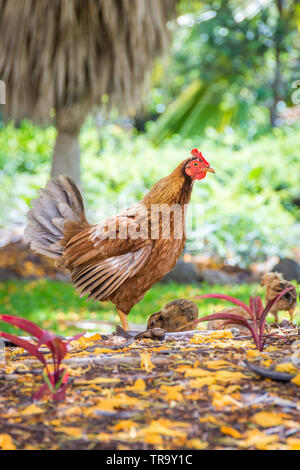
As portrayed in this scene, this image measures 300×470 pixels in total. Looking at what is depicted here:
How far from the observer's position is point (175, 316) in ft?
9.05

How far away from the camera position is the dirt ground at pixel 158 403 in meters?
1.45

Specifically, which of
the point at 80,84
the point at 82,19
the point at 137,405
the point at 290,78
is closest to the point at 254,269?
the point at 80,84

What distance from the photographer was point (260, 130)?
1285cm

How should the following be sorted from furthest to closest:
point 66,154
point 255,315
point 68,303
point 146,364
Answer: point 66,154, point 68,303, point 255,315, point 146,364

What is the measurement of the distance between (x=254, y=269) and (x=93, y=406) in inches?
240

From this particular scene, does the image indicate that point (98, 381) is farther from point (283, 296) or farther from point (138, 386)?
point (283, 296)

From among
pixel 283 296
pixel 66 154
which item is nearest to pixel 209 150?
pixel 66 154

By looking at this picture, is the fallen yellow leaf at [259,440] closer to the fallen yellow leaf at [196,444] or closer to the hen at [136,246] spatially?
the fallen yellow leaf at [196,444]

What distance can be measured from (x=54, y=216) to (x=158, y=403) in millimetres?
1631

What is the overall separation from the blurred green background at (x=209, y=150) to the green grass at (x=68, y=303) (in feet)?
0.05

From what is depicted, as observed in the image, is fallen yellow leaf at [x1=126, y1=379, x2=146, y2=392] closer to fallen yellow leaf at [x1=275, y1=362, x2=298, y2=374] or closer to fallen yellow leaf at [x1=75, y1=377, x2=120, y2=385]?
fallen yellow leaf at [x1=75, y1=377, x2=120, y2=385]

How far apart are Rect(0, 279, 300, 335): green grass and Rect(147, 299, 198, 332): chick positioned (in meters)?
2.24

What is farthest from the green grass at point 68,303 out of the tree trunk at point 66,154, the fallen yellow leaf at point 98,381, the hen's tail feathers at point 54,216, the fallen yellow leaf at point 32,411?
the fallen yellow leaf at point 32,411

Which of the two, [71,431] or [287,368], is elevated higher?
[287,368]
